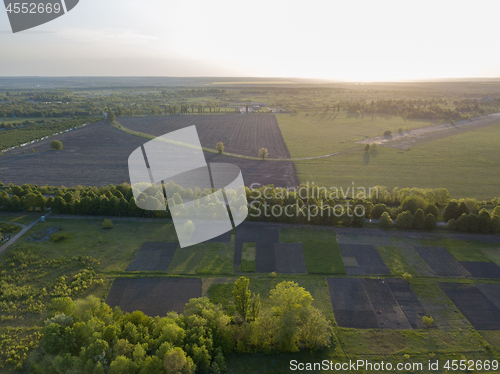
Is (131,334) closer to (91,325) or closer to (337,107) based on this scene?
(91,325)

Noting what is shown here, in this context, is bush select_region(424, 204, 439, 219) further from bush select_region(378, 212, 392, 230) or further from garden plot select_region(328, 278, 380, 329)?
garden plot select_region(328, 278, 380, 329)

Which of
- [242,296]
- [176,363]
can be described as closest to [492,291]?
[242,296]

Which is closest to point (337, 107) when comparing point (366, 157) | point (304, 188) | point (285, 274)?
point (366, 157)

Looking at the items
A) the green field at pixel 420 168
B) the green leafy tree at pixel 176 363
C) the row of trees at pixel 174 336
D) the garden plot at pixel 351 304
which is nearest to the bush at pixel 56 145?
the green field at pixel 420 168

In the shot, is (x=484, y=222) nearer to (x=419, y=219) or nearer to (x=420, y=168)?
(x=419, y=219)

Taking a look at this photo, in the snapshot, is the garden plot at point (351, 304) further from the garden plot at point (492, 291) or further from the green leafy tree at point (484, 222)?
the green leafy tree at point (484, 222)

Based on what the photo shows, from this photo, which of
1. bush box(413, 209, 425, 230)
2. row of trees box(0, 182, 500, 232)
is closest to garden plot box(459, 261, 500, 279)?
bush box(413, 209, 425, 230)
